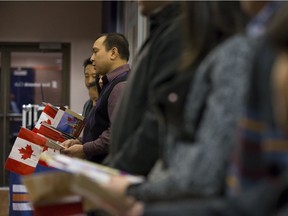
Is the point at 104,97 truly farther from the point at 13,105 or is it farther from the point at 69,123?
the point at 13,105

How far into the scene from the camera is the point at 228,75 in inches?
40.2

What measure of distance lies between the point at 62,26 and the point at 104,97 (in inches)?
222

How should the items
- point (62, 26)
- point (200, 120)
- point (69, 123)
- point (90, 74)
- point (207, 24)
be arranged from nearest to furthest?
point (200, 120), point (207, 24), point (69, 123), point (90, 74), point (62, 26)

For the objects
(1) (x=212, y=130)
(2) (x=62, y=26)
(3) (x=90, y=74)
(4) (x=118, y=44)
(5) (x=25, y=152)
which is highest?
(2) (x=62, y=26)

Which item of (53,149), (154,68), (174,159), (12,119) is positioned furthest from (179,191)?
(12,119)

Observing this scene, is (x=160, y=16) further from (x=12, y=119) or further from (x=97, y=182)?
(x=12, y=119)

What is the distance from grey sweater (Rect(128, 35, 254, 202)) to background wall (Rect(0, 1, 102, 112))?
7.26 meters

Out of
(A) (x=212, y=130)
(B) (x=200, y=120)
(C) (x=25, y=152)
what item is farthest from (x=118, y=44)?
(A) (x=212, y=130)

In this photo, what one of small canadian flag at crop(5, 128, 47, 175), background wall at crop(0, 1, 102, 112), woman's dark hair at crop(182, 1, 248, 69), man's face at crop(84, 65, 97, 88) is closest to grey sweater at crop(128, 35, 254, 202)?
woman's dark hair at crop(182, 1, 248, 69)

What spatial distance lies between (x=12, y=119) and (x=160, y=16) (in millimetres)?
6847

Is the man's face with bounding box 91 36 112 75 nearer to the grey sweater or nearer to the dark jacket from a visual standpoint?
the dark jacket

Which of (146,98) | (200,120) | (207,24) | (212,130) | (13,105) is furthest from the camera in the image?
(13,105)

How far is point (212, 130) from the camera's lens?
3.25ft

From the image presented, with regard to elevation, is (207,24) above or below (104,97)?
above
